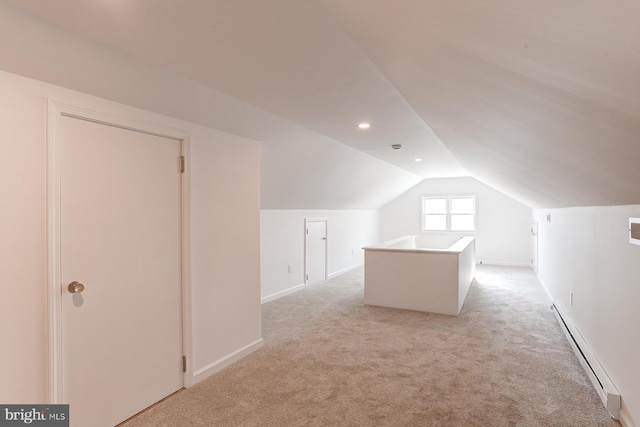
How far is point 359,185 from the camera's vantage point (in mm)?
6430

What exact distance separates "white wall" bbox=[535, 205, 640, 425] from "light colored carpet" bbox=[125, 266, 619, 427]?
28 centimetres

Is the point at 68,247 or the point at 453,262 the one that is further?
the point at 453,262

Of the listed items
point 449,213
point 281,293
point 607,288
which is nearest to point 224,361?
point 281,293

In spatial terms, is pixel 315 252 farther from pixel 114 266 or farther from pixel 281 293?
pixel 114 266

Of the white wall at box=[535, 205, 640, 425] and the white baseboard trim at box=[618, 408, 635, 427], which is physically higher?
→ the white wall at box=[535, 205, 640, 425]

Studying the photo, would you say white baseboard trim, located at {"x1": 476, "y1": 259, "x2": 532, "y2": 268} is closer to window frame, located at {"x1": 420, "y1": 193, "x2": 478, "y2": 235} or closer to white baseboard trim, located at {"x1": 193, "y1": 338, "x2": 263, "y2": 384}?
window frame, located at {"x1": 420, "y1": 193, "x2": 478, "y2": 235}

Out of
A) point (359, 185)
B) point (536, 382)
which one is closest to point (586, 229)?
point (536, 382)

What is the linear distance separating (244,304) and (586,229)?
321 centimetres

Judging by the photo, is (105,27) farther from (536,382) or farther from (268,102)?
(536,382)

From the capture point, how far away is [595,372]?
259cm

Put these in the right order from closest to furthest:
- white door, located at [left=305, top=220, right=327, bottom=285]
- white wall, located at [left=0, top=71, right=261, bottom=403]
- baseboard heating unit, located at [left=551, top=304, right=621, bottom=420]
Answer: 1. white wall, located at [left=0, top=71, right=261, bottom=403]
2. baseboard heating unit, located at [left=551, top=304, right=621, bottom=420]
3. white door, located at [left=305, top=220, right=327, bottom=285]

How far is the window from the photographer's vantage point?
29.0 ft

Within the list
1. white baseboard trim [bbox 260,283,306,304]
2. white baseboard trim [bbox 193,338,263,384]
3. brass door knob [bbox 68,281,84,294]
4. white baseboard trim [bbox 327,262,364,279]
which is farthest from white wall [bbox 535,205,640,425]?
white baseboard trim [bbox 327,262,364,279]

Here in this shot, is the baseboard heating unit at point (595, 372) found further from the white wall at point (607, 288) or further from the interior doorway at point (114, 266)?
the interior doorway at point (114, 266)
